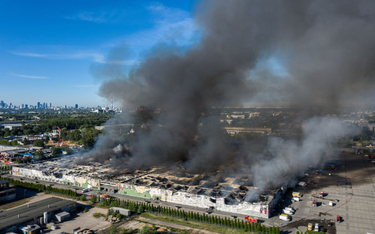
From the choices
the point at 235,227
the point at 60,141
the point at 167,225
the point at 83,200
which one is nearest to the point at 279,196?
the point at 235,227

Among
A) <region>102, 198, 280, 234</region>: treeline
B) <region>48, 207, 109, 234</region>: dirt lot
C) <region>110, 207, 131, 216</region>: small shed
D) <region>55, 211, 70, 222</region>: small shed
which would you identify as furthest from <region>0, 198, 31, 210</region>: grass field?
<region>110, 207, 131, 216</region>: small shed

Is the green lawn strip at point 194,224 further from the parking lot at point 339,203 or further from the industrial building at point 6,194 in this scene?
the industrial building at point 6,194

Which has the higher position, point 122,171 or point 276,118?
point 276,118

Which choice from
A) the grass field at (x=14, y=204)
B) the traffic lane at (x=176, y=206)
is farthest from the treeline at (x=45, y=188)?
the grass field at (x=14, y=204)

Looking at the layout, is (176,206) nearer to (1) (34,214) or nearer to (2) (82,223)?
(2) (82,223)

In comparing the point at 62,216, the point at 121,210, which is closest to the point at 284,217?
the point at 121,210

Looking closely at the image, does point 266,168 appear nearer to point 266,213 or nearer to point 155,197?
point 266,213

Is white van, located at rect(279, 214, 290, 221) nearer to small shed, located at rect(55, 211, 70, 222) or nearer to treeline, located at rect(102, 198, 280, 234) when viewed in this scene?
treeline, located at rect(102, 198, 280, 234)
